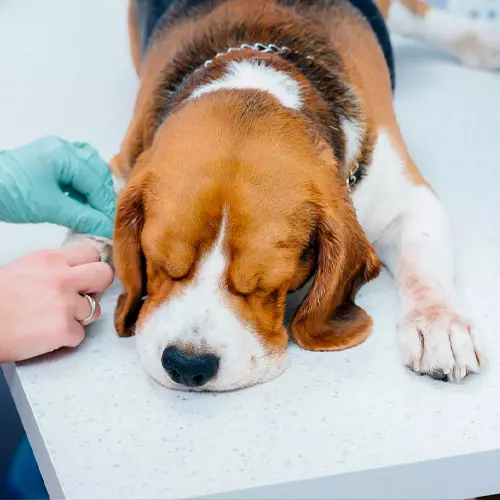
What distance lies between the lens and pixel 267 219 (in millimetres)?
1289

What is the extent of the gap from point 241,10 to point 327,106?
0.42m

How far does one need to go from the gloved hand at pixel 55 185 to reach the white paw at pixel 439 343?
69cm

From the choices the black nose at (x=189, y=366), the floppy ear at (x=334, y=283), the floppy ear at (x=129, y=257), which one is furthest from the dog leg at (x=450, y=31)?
the black nose at (x=189, y=366)

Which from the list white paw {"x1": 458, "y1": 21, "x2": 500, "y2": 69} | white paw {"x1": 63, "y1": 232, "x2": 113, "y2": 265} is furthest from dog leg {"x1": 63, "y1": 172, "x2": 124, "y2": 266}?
white paw {"x1": 458, "y1": 21, "x2": 500, "y2": 69}

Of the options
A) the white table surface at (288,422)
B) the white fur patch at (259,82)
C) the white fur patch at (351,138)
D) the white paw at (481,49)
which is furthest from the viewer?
the white paw at (481,49)

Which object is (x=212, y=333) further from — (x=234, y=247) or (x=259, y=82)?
(x=259, y=82)

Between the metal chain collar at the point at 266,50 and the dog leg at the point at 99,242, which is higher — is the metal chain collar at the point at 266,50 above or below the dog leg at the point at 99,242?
above

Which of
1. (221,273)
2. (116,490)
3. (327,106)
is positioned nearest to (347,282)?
(221,273)

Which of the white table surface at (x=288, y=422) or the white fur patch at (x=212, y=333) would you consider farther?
the white fur patch at (x=212, y=333)

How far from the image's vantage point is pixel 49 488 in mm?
1202

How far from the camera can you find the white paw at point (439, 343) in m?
1.30

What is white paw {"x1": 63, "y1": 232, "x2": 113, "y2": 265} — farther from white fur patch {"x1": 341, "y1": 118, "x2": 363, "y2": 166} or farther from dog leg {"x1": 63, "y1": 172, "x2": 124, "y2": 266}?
white fur patch {"x1": 341, "y1": 118, "x2": 363, "y2": 166}

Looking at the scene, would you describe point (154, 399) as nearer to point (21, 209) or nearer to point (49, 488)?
point (49, 488)

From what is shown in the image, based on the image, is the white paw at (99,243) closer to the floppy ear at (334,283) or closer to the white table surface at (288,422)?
the white table surface at (288,422)
